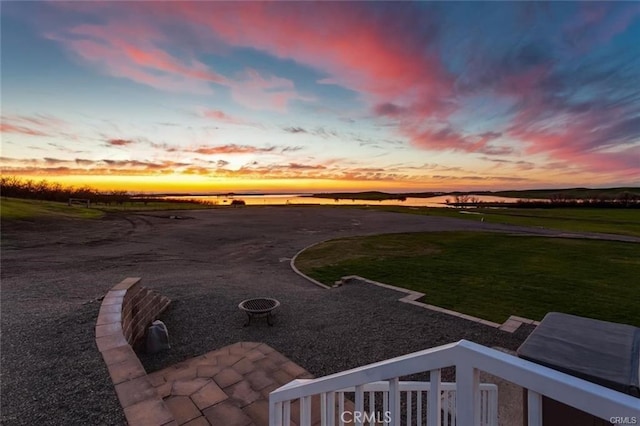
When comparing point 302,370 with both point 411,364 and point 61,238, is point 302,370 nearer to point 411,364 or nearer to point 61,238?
point 411,364

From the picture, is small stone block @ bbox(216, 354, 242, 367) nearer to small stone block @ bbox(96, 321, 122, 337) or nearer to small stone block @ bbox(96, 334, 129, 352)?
small stone block @ bbox(96, 334, 129, 352)

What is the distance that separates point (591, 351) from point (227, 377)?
4900 millimetres

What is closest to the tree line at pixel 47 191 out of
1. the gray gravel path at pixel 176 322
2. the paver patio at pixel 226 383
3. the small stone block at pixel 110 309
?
the gray gravel path at pixel 176 322

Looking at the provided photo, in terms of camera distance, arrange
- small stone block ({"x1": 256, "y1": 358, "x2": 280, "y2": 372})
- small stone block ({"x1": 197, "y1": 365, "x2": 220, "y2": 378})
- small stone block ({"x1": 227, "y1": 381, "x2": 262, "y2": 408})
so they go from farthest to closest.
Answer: small stone block ({"x1": 256, "y1": 358, "x2": 280, "y2": 372}) < small stone block ({"x1": 197, "y1": 365, "x2": 220, "y2": 378}) < small stone block ({"x1": 227, "y1": 381, "x2": 262, "y2": 408})

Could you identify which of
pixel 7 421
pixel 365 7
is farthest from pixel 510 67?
pixel 7 421

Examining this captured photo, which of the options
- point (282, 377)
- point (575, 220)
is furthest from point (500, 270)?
point (575, 220)

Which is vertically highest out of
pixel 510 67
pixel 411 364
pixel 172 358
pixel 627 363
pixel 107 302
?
pixel 510 67

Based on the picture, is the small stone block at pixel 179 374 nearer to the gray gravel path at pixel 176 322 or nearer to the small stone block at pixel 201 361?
the small stone block at pixel 201 361

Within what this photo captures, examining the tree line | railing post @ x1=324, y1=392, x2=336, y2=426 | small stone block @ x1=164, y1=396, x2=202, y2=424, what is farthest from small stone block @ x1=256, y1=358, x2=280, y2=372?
the tree line

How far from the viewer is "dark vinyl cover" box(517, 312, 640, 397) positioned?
5.74ft

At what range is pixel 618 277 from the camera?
1051cm

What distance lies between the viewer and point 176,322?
760cm

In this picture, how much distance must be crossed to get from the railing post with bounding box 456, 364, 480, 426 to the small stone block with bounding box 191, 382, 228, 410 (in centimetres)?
414

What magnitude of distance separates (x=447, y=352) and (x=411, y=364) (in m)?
0.22
